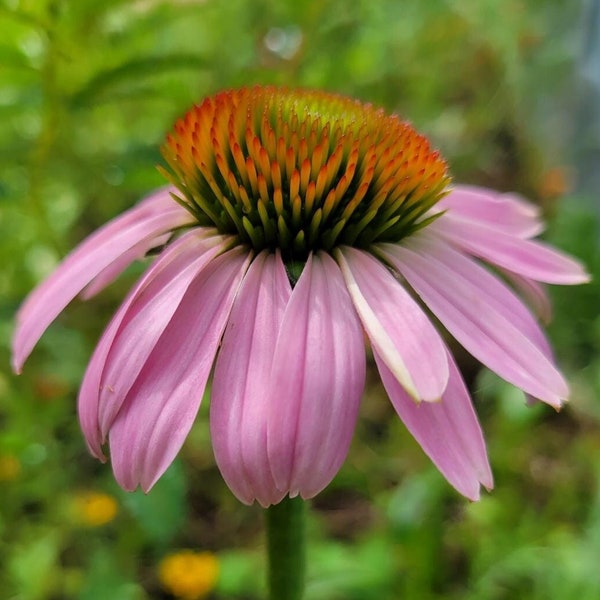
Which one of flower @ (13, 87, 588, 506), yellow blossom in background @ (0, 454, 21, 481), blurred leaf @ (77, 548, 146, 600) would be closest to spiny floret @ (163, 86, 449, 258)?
flower @ (13, 87, 588, 506)

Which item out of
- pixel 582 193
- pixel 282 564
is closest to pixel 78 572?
pixel 282 564

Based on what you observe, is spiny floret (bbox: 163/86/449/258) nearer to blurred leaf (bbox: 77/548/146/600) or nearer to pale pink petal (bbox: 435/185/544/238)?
pale pink petal (bbox: 435/185/544/238)

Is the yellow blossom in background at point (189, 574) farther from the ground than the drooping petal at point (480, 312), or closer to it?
closer to it

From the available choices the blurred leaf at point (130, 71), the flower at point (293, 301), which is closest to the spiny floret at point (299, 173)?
the flower at point (293, 301)

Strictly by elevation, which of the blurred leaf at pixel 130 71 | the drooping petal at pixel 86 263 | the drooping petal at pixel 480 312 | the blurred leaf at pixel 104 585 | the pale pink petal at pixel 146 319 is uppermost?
the blurred leaf at pixel 130 71

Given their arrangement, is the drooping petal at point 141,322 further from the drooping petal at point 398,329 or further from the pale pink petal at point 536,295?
the pale pink petal at point 536,295

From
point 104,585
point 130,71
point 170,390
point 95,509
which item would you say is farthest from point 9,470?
point 170,390

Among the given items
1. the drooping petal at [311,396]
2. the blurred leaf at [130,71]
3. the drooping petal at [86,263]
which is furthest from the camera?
the blurred leaf at [130,71]
